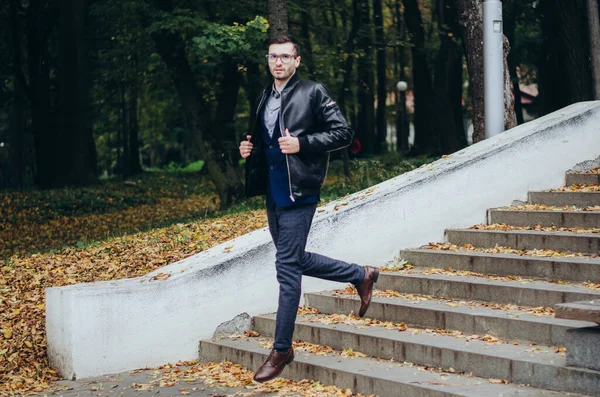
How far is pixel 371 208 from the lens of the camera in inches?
300

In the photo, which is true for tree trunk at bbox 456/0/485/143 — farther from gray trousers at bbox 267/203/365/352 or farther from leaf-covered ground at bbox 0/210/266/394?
gray trousers at bbox 267/203/365/352

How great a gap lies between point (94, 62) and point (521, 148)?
21.9 metres

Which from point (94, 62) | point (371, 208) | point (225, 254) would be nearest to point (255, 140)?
point (225, 254)

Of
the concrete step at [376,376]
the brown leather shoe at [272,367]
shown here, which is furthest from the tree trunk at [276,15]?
the brown leather shoe at [272,367]

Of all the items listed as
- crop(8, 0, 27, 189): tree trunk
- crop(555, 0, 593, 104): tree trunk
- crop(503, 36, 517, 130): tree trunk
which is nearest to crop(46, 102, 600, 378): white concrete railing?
crop(503, 36, 517, 130): tree trunk

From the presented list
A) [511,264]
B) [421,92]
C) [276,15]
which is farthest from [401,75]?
[511,264]

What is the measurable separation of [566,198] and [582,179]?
0.60 metres

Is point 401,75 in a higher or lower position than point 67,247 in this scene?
higher

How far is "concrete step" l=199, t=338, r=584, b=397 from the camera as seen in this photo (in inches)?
193

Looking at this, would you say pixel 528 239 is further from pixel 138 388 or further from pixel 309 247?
pixel 138 388

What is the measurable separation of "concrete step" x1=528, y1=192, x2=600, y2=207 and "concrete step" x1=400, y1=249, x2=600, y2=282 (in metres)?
1.28

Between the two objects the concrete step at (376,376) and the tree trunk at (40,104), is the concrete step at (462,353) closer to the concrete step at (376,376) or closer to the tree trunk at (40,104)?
the concrete step at (376,376)

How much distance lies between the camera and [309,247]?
287 inches

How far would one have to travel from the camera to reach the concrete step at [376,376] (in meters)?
4.91
